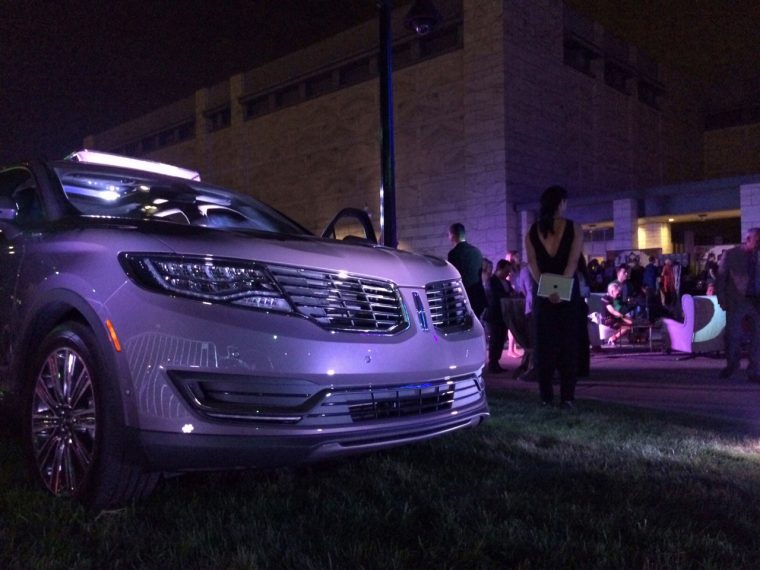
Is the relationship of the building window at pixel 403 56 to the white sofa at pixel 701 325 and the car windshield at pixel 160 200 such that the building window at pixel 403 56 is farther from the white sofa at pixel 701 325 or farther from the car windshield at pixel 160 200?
the car windshield at pixel 160 200

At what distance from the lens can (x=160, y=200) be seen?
4215 mm

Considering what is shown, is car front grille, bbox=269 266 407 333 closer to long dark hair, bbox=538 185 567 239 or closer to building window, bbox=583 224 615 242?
long dark hair, bbox=538 185 567 239

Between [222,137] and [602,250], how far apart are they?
23.1 m

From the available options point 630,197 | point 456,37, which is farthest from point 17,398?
point 456,37

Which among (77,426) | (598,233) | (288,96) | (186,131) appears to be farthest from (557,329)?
(186,131)

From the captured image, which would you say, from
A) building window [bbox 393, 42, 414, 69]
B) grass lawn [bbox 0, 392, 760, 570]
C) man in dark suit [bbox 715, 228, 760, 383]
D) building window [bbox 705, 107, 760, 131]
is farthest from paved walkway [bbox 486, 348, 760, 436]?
building window [bbox 705, 107, 760, 131]

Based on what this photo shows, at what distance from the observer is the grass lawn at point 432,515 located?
2473mm

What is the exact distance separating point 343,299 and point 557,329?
10.4ft

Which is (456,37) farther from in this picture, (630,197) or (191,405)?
(191,405)

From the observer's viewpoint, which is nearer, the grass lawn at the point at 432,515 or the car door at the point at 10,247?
the grass lawn at the point at 432,515

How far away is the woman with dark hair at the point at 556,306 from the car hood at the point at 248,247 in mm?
2538

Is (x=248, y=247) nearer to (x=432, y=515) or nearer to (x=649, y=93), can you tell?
(x=432, y=515)

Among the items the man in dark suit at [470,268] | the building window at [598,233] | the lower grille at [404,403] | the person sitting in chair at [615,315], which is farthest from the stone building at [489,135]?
the lower grille at [404,403]

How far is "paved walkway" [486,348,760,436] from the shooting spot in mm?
6199
